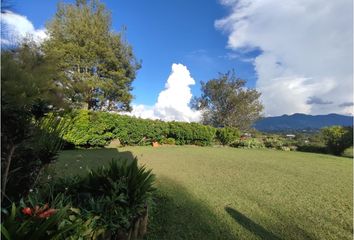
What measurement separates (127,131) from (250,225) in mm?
12092

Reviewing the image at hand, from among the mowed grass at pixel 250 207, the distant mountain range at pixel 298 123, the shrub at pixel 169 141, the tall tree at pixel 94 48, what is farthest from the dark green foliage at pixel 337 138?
the distant mountain range at pixel 298 123

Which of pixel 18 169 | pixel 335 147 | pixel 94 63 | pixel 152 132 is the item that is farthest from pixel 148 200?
pixel 94 63

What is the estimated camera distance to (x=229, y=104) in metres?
33.7

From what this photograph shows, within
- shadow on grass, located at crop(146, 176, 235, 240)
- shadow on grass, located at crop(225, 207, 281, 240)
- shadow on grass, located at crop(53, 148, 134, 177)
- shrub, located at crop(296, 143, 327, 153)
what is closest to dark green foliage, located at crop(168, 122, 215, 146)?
shrub, located at crop(296, 143, 327, 153)

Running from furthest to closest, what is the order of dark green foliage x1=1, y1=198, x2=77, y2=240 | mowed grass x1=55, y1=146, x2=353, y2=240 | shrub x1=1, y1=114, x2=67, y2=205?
mowed grass x1=55, y1=146, x2=353, y2=240 < shrub x1=1, y1=114, x2=67, y2=205 < dark green foliage x1=1, y1=198, x2=77, y2=240

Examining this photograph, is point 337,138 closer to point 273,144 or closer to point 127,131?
point 273,144

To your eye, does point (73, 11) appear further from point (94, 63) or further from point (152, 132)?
point (152, 132)

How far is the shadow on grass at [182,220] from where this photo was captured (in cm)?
321

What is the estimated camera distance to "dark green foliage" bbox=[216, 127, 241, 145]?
20.7 metres

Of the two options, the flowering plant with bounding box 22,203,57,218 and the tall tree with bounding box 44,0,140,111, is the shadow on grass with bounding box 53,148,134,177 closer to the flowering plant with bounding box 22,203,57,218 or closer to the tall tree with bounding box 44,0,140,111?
the flowering plant with bounding box 22,203,57,218

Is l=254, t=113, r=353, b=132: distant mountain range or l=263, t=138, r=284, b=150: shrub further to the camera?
l=254, t=113, r=353, b=132: distant mountain range

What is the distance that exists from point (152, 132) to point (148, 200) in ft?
43.7

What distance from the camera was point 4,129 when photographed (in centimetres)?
222

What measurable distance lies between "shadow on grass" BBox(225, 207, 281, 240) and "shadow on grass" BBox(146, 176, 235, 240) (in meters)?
0.30
